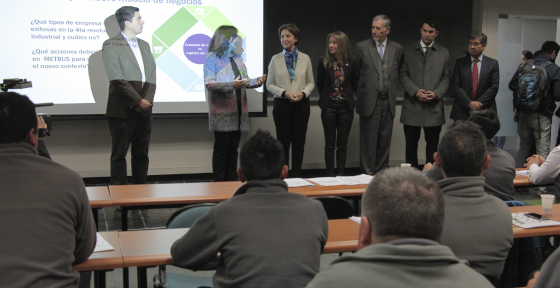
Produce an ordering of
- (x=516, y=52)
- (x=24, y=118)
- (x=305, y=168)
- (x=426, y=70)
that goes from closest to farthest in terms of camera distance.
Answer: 1. (x=24, y=118)
2. (x=426, y=70)
3. (x=305, y=168)
4. (x=516, y=52)

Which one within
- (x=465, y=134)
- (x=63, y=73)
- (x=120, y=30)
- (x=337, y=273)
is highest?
(x=120, y=30)

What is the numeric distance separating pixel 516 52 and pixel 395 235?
24.5 ft

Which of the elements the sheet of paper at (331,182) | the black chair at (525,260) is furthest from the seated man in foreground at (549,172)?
the sheet of paper at (331,182)

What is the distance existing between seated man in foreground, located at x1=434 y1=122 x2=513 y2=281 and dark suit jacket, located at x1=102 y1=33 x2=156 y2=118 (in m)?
3.36

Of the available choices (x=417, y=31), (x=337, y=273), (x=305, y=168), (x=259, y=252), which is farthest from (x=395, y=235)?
(x=417, y=31)

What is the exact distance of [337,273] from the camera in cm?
95

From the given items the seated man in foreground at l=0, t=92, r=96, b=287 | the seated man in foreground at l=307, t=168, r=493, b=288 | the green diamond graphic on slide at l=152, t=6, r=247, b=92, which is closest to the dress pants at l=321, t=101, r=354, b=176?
the green diamond graphic on slide at l=152, t=6, r=247, b=92

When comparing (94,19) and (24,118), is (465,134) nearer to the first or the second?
(24,118)

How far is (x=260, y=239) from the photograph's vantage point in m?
1.63

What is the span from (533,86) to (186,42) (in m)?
3.92

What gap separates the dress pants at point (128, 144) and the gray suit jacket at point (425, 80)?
114 inches

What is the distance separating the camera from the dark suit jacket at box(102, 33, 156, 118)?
182 inches

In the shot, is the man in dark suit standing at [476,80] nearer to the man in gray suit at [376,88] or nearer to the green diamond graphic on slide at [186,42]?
the man in gray suit at [376,88]

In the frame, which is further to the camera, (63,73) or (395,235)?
(63,73)
